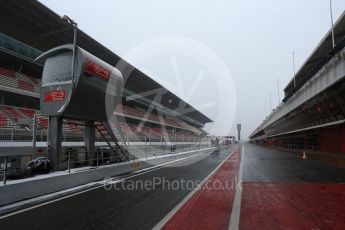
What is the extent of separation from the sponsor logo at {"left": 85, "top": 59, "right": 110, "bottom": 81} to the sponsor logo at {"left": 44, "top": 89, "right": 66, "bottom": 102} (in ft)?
4.72

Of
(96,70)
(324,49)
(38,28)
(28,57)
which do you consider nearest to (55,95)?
(96,70)

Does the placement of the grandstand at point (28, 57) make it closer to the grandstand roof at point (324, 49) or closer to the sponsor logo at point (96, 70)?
the sponsor logo at point (96, 70)

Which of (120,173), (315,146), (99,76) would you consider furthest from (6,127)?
(315,146)

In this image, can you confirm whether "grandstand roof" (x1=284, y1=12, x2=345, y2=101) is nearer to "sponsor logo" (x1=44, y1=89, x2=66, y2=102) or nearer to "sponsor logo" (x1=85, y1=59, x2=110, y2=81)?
"sponsor logo" (x1=85, y1=59, x2=110, y2=81)

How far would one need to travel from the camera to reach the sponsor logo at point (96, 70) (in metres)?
14.4

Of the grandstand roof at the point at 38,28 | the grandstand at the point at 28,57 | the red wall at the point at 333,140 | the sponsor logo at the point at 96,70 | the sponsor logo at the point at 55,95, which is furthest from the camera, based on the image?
the red wall at the point at 333,140

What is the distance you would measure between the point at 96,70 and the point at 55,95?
7.37ft

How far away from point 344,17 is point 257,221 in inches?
999

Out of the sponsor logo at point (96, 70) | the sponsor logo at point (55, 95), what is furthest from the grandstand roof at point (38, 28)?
the sponsor logo at point (55, 95)

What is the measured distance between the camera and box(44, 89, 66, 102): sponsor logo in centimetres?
1386

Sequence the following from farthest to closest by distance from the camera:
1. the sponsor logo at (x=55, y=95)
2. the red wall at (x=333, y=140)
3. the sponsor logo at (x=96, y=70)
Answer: the red wall at (x=333, y=140), the sponsor logo at (x=96, y=70), the sponsor logo at (x=55, y=95)

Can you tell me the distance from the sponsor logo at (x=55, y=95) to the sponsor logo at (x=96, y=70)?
4.72 feet

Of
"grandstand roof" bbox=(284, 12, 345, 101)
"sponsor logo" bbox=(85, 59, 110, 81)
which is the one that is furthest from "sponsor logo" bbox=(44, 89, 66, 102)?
"grandstand roof" bbox=(284, 12, 345, 101)

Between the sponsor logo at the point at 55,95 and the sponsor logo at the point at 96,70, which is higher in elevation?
the sponsor logo at the point at 96,70
